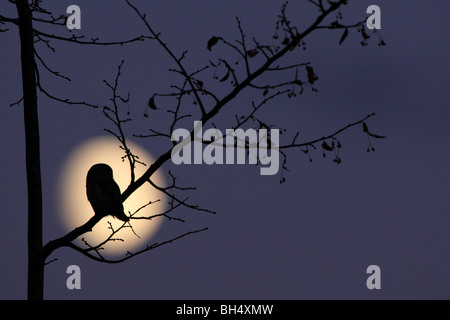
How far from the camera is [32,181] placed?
263 inches

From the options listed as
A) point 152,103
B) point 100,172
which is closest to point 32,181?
point 152,103

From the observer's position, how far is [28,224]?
21.8 ft

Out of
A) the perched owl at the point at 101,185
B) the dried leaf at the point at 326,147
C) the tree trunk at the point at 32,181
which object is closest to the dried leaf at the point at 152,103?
the dried leaf at the point at 326,147

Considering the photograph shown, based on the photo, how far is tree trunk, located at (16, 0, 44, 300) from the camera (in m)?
6.60

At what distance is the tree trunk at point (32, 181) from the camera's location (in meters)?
6.60

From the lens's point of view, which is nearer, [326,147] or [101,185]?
[326,147]

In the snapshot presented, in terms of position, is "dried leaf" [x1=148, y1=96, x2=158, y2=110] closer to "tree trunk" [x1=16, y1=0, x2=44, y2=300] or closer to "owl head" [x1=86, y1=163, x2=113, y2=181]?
"tree trunk" [x1=16, y1=0, x2=44, y2=300]

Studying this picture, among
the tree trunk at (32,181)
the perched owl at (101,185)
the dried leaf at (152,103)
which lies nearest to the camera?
the dried leaf at (152,103)

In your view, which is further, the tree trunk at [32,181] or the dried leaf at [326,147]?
the tree trunk at [32,181]

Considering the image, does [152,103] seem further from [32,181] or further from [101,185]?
[101,185]

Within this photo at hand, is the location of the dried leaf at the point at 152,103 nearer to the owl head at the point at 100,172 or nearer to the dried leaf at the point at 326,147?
the dried leaf at the point at 326,147

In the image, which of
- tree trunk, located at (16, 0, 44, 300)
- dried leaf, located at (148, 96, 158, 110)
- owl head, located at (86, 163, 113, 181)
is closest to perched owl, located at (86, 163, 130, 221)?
owl head, located at (86, 163, 113, 181)
